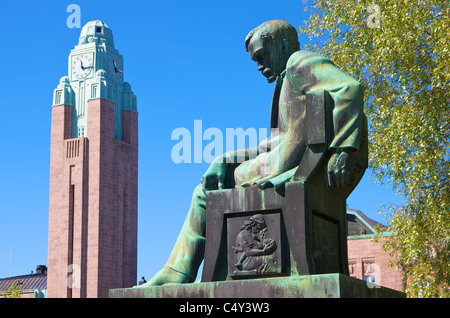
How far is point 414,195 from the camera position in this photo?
1484cm

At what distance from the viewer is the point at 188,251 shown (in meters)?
6.59

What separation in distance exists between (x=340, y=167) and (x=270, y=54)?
1.43 meters

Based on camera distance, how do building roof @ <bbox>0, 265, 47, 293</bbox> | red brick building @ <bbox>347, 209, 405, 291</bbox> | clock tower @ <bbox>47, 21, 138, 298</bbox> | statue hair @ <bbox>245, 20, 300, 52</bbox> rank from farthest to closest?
building roof @ <bbox>0, 265, 47, 293</bbox> < clock tower @ <bbox>47, 21, 138, 298</bbox> < red brick building @ <bbox>347, 209, 405, 291</bbox> < statue hair @ <bbox>245, 20, 300, 52</bbox>

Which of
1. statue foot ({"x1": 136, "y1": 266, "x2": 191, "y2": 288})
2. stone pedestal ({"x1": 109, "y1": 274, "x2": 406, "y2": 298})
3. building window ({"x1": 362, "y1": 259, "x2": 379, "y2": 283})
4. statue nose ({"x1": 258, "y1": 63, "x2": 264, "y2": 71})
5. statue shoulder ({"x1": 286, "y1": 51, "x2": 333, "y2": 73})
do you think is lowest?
stone pedestal ({"x1": 109, "y1": 274, "x2": 406, "y2": 298})

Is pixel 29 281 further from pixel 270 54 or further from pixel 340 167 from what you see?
pixel 340 167

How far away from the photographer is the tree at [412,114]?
47.5 feet

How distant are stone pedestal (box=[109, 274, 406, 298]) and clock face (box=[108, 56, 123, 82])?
6967 cm

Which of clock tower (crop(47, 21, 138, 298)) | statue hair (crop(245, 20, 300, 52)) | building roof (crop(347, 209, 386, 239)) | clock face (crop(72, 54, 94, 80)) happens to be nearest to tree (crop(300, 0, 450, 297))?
statue hair (crop(245, 20, 300, 52))

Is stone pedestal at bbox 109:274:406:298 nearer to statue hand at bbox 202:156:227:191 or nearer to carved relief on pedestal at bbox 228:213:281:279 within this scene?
carved relief on pedestal at bbox 228:213:281:279

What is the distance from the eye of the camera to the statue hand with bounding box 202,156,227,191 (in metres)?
6.65

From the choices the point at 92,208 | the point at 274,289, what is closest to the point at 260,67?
the point at 274,289

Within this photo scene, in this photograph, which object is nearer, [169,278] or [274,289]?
[274,289]

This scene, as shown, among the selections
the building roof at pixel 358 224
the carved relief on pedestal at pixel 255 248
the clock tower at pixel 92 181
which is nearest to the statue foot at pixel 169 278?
the carved relief on pedestal at pixel 255 248
